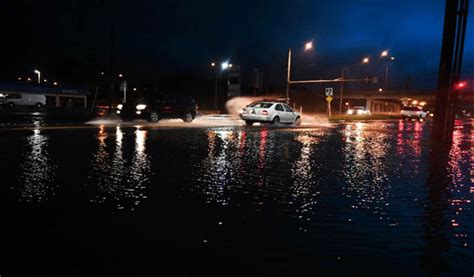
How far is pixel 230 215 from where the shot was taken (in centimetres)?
623

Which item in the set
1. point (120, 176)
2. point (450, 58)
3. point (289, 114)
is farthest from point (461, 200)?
point (289, 114)

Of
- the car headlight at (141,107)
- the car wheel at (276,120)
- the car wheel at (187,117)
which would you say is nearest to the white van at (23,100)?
the car wheel at (187,117)

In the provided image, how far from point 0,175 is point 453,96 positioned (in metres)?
16.8

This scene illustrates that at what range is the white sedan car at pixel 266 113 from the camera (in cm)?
2973

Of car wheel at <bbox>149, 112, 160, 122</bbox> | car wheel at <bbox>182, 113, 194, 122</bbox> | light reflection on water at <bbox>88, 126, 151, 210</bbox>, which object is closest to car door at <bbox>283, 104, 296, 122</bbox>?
car wheel at <bbox>182, 113, 194, 122</bbox>

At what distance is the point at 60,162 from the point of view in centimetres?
1060

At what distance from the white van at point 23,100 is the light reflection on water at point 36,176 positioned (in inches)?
2318

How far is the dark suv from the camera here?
27.9 meters

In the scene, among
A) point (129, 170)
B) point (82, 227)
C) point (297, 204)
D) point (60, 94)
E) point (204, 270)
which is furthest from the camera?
point (60, 94)

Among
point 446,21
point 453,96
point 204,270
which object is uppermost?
point 446,21

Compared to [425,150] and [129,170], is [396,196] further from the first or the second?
[425,150]

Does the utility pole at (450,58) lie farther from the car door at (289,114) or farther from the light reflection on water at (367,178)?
the car door at (289,114)

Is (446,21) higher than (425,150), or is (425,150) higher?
(446,21)

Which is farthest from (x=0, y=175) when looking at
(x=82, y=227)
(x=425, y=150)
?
(x=425, y=150)
